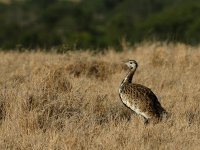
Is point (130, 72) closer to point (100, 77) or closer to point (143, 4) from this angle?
point (100, 77)

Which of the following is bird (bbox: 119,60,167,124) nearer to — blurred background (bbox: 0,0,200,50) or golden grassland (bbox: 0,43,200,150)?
golden grassland (bbox: 0,43,200,150)

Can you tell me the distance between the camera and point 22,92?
323 inches

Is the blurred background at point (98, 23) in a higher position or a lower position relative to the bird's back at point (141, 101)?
lower

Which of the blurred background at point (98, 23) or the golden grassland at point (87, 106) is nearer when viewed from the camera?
the golden grassland at point (87, 106)

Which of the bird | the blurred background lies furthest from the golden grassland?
the blurred background

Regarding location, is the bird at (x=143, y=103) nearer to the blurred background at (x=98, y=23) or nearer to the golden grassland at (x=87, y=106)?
the golden grassland at (x=87, y=106)

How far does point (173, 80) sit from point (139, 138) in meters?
3.86

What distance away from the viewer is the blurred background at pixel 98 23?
1320 inches

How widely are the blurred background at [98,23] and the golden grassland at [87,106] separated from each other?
10.1 metres

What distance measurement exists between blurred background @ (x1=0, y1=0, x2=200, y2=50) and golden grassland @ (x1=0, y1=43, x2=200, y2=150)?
399 inches

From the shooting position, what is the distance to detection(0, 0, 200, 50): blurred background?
33.5 metres

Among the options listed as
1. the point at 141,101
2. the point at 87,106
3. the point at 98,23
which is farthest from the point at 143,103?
the point at 98,23

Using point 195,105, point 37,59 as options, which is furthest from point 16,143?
point 37,59

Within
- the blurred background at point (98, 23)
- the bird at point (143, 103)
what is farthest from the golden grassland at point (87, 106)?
the blurred background at point (98, 23)
